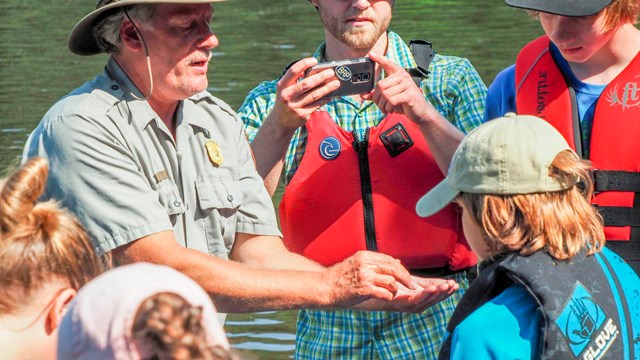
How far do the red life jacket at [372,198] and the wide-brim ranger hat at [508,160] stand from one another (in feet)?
3.24

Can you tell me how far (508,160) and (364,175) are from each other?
126 centimetres

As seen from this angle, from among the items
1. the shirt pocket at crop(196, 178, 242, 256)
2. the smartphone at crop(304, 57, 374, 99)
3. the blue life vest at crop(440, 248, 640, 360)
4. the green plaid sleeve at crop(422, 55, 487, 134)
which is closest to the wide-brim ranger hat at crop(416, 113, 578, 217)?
the blue life vest at crop(440, 248, 640, 360)

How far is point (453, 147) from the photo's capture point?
14.0ft

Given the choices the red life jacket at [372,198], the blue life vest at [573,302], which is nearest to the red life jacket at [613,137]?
the red life jacket at [372,198]

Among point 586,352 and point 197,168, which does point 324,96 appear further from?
point 586,352

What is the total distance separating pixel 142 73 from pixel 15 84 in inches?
436

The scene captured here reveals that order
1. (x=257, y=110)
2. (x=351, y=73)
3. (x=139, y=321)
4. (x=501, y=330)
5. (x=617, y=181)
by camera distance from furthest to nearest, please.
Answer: (x=257, y=110)
(x=351, y=73)
(x=617, y=181)
(x=501, y=330)
(x=139, y=321)

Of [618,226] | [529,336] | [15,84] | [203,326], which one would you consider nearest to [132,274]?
[203,326]

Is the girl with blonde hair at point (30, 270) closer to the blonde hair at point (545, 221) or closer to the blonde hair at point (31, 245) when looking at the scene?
the blonde hair at point (31, 245)

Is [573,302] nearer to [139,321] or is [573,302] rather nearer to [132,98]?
[139,321]

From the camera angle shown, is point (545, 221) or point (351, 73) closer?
point (545, 221)

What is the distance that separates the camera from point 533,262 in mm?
3178

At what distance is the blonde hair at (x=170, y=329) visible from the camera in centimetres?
221

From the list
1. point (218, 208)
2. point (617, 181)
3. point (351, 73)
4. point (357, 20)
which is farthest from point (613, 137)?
point (218, 208)
